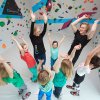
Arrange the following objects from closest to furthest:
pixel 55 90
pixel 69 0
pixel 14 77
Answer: pixel 14 77 → pixel 55 90 → pixel 69 0

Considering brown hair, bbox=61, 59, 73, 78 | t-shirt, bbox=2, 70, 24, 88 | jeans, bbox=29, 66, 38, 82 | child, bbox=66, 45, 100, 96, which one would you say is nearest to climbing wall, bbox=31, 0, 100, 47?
child, bbox=66, 45, 100, 96

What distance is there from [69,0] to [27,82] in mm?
1912

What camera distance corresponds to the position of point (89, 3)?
173 inches

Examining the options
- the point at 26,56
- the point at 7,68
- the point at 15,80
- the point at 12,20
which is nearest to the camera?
the point at 7,68

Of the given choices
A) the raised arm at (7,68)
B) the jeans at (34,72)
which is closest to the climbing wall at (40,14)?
the jeans at (34,72)

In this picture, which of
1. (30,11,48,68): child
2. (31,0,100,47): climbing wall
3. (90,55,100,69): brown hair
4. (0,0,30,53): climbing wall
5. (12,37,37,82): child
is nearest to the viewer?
(90,55,100,69): brown hair

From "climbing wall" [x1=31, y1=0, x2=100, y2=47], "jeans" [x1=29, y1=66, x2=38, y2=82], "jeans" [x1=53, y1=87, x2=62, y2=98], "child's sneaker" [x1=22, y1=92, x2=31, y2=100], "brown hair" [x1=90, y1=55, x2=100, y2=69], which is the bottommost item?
"child's sneaker" [x1=22, y1=92, x2=31, y2=100]

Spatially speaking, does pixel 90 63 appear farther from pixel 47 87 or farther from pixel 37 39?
pixel 37 39

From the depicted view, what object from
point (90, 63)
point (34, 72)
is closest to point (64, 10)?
point (34, 72)

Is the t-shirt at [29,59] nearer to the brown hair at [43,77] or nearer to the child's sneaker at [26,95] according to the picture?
the child's sneaker at [26,95]

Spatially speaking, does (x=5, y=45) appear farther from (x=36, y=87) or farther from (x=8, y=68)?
(x=8, y=68)

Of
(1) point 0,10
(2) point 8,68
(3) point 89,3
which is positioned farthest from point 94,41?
(2) point 8,68

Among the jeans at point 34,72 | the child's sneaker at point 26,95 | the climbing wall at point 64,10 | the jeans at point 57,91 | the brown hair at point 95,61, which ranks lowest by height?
the child's sneaker at point 26,95

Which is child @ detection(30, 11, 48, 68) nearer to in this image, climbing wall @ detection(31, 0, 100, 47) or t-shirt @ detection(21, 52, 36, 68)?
t-shirt @ detection(21, 52, 36, 68)
